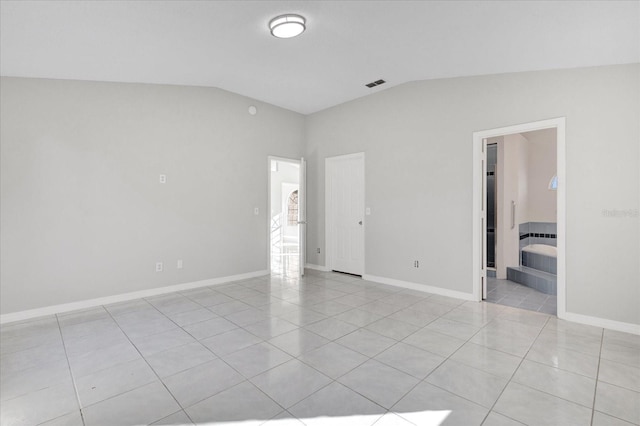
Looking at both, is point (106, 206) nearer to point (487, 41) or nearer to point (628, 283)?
point (487, 41)

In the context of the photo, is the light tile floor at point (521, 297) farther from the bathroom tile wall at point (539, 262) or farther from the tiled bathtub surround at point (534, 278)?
the bathroom tile wall at point (539, 262)

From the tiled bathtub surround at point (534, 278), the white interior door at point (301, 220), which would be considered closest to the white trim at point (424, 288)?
the white interior door at point (301, 220)

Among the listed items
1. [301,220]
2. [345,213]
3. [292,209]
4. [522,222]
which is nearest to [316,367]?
[301,220]

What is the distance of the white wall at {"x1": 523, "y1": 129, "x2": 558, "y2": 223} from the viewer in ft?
20.2

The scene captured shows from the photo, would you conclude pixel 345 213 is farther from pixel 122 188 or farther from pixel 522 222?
pixel 522 222

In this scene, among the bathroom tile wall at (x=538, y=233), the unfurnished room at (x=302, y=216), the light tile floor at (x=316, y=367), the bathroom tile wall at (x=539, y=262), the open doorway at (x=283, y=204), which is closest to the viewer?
the light tile floor at (x=316, y=367)

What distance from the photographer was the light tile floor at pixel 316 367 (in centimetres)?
181

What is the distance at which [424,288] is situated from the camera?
174 inches

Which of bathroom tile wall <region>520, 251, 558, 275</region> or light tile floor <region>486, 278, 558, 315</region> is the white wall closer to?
bathroom tile wall <region>520, 251, 558, 275</region>

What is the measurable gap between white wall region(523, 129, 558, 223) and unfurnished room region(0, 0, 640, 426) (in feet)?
4.03

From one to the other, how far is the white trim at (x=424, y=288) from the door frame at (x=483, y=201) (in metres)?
0.12

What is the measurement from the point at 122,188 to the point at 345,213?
3507 millimetres

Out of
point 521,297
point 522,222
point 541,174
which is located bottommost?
point 521,297

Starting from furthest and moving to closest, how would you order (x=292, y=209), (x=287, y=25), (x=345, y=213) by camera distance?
1. (x=292, y=209)
2. (x=345, y=213)
3. (x=287, y=25)
